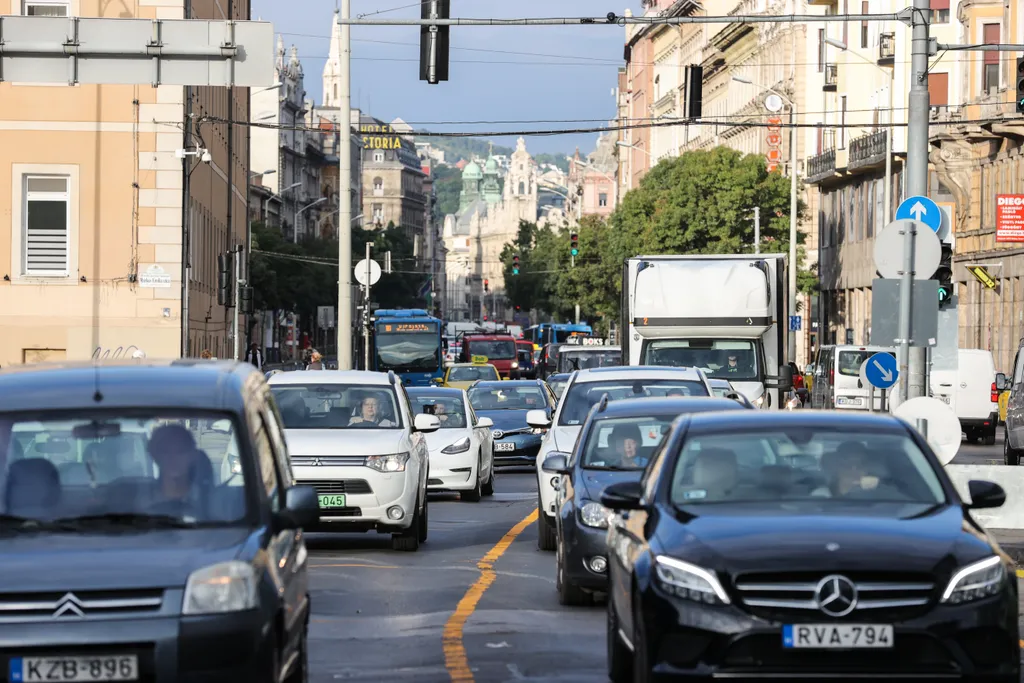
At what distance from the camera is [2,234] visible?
44312 millimetres

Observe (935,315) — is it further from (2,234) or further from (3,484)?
(2,234)

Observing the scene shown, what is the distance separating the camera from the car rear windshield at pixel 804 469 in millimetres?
9445

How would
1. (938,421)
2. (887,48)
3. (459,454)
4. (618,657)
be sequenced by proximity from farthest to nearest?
(887,48) < (459,454) < (938,421) < (618,657)

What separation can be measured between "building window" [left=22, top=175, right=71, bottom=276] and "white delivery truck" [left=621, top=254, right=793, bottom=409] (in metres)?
17.3

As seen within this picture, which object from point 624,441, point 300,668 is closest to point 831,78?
point 624,441

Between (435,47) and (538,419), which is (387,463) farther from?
(435,47)

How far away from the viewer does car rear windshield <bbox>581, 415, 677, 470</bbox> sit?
15.1m

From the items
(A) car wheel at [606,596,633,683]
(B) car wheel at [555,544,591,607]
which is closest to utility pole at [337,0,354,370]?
(B) car wheel at [555,544,591,607]

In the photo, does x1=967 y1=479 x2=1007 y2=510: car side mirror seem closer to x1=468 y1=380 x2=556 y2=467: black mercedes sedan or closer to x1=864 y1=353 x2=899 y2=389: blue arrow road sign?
x1=864 y1=353 x2=899 y2=389: blue arrow road sign

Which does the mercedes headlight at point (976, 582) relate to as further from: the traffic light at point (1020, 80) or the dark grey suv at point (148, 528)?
the traffic light at point (1020, 80)

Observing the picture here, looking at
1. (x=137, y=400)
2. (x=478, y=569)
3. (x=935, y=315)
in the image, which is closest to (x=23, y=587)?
(x=137, y=400)

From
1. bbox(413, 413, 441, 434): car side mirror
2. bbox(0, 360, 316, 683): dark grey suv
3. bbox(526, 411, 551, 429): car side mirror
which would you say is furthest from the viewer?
bbox(526, 411, 551, 429): car side mirror

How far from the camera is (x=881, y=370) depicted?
23.9 meters

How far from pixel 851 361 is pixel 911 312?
1123 inches
